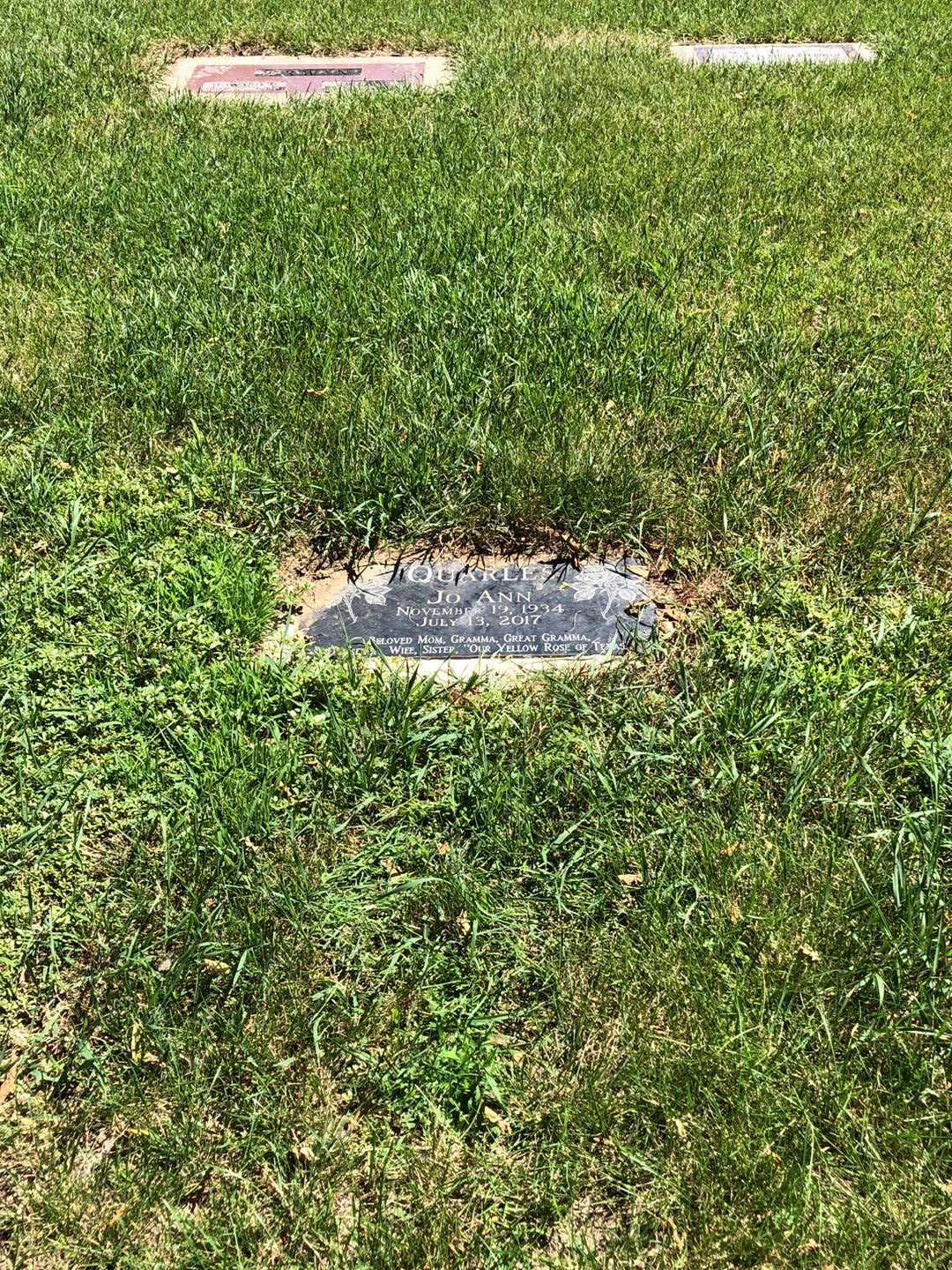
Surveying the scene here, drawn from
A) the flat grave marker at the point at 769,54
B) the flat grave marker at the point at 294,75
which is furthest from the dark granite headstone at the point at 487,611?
the flat grave marker at the point at 769,54

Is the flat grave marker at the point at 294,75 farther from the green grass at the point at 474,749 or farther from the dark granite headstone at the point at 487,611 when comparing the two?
the dark granite headstone at the point at 487,611

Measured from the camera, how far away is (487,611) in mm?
3273

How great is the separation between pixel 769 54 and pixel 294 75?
3075 mm

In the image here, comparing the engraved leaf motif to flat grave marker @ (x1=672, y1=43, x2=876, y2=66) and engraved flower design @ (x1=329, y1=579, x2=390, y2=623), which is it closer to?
engraved flower design @ (x1=329, y1=579, x2=390, y2=623)

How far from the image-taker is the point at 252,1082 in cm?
224

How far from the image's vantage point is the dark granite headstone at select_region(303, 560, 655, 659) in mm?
3162

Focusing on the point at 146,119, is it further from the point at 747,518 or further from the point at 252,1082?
the point at 252,1082

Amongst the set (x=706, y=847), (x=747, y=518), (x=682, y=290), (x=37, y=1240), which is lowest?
(x=37, y=1240)

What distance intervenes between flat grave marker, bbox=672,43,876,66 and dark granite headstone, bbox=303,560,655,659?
4854mm

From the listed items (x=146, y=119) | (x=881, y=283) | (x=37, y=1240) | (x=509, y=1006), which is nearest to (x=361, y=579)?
(x=509, y=1006)

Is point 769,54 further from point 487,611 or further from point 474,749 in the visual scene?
point 474,749

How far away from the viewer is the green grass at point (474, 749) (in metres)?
2.11

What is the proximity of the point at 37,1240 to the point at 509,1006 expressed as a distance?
1.01 m

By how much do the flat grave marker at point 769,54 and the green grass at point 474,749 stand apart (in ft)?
6.56
